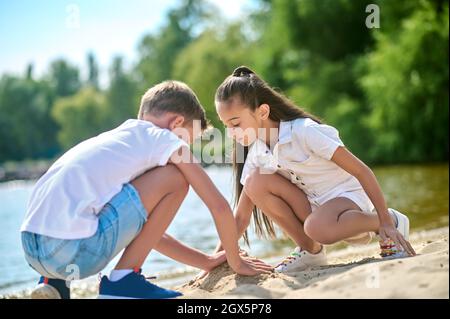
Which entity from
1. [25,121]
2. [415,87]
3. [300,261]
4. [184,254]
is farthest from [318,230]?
[25,121]

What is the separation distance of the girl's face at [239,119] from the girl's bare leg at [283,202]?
217 millimetres

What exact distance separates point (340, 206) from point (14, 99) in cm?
5700

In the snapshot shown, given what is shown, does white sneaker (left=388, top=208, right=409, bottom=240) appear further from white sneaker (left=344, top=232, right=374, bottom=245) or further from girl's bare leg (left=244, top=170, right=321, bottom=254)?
girl's bare leg (left=244, top=170, right=321, bottom=254)

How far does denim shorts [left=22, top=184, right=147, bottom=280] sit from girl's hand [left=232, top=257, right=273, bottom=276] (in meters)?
0.60

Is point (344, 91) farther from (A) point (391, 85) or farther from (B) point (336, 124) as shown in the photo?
(A) point (391, 85)

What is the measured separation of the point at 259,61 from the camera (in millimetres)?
27047

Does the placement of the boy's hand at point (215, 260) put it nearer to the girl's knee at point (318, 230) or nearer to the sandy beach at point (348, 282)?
the sandy beach at point (348, 282)

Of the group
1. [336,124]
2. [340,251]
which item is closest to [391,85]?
[336,124]

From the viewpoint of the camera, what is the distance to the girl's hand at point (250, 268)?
3242 mm

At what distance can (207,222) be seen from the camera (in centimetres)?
1035

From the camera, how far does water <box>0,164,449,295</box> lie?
6.46m

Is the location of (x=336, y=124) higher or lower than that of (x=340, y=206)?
lower

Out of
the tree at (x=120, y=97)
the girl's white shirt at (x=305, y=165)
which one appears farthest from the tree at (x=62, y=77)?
the girl's white shirt at (x=305, y=165)

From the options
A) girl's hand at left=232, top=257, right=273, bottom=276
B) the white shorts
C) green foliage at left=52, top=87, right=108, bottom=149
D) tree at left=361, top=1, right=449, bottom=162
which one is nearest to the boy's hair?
girl's hand at left=232, top=257, right=273, bottom=276
